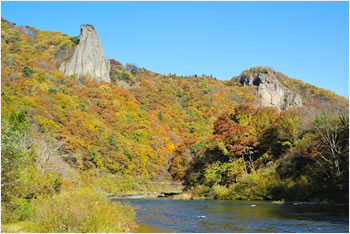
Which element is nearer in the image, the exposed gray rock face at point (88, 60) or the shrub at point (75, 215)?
the shrub at point (75, 215)

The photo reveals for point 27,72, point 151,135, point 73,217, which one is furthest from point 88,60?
point 73,217

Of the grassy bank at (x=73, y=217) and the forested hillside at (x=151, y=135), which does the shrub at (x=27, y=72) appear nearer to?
the forested hillside at (x=151, y=135)

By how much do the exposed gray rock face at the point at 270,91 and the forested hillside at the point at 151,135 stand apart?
568 centimetres

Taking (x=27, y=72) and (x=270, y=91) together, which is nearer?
(x=27, y=72)

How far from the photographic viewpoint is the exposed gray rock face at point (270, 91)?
5325 inches

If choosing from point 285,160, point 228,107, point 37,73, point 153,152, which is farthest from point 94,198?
point 228,107

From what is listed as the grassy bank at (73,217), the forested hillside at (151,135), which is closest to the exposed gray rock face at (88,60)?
the forested hillside at (151,135)

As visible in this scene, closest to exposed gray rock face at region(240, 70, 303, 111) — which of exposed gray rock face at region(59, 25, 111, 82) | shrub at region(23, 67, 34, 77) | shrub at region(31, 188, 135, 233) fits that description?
exposed gray rock face at region(59, 25, 111, 82)

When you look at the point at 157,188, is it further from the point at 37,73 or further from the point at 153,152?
the point at 37,73

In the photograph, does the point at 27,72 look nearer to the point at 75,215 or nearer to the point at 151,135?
the point at 151,135

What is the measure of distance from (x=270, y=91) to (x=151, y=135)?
6956 centimetres

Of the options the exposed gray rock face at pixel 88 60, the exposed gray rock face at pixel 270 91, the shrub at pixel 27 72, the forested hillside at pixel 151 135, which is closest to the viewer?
the forested hillside at pixel 151 135

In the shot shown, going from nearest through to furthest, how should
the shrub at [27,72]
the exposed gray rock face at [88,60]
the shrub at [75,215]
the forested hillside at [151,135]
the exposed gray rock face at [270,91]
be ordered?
the shrub at [75,215], the forested hillside at [151,135], the shrub at [27,72], the exposed gray rock face at [88,60], the exposed gray rock face at [270,91]

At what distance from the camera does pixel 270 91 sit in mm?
138375
